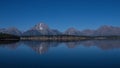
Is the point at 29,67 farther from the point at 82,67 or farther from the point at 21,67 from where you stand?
the point at 82,67

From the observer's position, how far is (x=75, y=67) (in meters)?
27.9

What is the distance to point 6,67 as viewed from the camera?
27141 millimetres

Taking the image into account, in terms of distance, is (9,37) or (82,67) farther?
(9,37)

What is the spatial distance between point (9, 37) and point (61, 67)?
6482 inches

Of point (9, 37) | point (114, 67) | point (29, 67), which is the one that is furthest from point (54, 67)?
point (9, 37)

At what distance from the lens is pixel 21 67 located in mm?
27203

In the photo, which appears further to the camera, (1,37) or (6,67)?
(1,37)

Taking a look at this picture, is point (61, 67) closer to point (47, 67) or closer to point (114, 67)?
point (47, 67)

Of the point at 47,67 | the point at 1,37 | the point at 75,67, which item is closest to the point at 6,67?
the point at 47,67

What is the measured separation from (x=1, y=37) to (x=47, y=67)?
5802 inches

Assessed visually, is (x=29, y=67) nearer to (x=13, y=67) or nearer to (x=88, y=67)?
(x=13, y=67)

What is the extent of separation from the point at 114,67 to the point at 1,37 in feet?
492

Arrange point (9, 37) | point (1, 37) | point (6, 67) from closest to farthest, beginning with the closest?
point (6, 67), point (1, 37), point (9, 37)

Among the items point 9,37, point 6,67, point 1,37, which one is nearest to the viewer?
point 6,67
